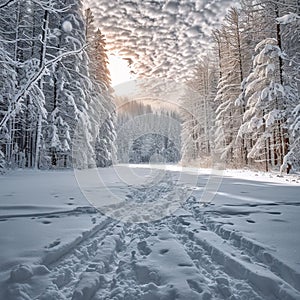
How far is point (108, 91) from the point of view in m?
32.1

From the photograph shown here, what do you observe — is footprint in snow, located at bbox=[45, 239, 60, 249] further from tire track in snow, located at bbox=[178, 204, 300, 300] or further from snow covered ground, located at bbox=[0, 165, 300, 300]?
tire track in snow, located at bbox=[178, 204, 300, 300]

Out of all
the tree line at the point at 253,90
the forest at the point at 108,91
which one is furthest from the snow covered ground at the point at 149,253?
the tree line at the point at 253,90

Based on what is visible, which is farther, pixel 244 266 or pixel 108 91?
pixel 108 91

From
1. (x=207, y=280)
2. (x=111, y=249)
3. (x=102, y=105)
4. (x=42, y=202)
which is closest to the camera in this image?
(x=207, y=280)

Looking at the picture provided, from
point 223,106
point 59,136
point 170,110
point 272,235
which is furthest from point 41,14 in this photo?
point 170,110

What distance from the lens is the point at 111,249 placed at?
369 cm

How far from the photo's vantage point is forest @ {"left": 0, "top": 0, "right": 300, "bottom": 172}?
14727 millimetres

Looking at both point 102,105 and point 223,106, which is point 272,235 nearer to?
point 223,106

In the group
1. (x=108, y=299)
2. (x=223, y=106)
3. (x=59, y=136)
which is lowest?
(x=108, y=299)

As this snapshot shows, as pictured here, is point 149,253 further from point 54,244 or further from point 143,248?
point 54,244

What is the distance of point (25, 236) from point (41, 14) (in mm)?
22525

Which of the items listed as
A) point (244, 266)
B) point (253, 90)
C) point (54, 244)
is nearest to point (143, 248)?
point (54, 244)

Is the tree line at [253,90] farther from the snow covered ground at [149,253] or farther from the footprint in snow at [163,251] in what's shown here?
the footprint in snow at [163,251]

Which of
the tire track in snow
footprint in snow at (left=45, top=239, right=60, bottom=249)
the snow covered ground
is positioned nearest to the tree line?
the snow covered ground
